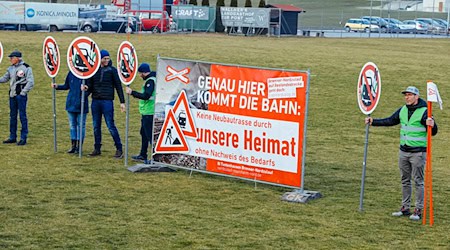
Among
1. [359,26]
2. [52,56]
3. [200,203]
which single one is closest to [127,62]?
[52,56]

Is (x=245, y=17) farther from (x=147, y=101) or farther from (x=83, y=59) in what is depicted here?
(x=147, y=101)

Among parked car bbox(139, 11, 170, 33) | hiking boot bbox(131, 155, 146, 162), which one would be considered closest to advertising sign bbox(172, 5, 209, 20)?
parked car bbox(139, 11, 170, 33)

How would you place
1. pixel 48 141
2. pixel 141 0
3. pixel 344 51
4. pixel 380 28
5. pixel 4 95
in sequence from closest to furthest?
pixel 48 141, pixel 4 95, pixel 344 51, pixel 141 0, pixel 380 28

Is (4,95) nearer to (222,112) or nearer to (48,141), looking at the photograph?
(48,141)

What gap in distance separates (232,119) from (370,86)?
2553mm

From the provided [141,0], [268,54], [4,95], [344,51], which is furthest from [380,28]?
[4,95]

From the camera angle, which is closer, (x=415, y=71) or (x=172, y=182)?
(x=172, y=182)

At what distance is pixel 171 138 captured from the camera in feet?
51.0

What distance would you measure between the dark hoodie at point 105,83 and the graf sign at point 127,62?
57 cm

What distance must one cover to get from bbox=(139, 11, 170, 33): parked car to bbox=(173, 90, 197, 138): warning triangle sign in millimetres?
46492

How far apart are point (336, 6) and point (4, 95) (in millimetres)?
90624

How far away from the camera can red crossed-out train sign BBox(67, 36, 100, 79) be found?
54.2 feet

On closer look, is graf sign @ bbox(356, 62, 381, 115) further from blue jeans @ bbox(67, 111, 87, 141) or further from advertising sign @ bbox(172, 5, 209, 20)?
advertising sign @ bbox(172, 5, 209, 20)

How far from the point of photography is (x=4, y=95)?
2689 cm
